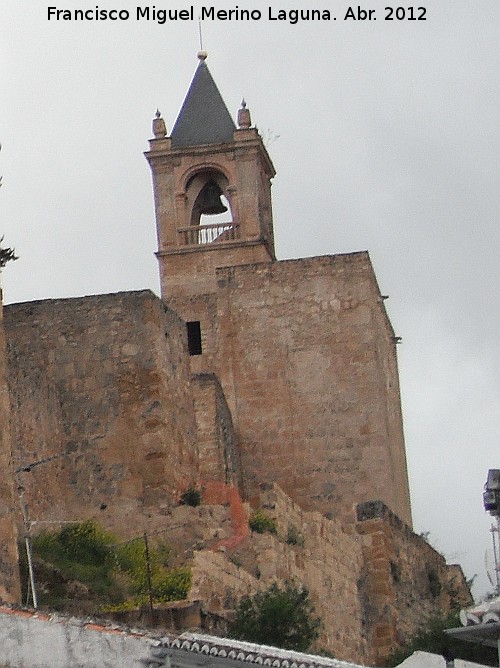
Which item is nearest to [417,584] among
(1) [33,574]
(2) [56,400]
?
(2) [56,400]

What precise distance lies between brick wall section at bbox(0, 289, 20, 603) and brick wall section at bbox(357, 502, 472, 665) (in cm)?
864

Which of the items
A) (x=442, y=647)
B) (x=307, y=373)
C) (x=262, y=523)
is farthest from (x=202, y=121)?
(x=442, y=647)

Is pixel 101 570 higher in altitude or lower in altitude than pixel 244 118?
lower

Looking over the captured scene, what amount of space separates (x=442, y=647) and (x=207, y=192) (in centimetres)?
1655

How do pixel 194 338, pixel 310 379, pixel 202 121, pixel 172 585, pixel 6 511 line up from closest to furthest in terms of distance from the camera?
1. pixel 6 511
2. pixel 172 585
3. pixel 310 379
4. pixel 194 338
5. pixel 202 121

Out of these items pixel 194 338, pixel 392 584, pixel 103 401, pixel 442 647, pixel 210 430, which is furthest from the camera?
pixel 194 338

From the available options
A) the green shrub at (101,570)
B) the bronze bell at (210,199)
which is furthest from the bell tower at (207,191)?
the green shrub at (101,570)

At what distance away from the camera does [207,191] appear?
5284 centimetres

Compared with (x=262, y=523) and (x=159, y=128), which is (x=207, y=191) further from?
(x=262, y=523)

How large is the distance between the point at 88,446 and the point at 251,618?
5.13 meters

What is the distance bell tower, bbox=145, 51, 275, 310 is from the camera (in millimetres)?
51375

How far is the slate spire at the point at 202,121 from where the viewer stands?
52.3 metres

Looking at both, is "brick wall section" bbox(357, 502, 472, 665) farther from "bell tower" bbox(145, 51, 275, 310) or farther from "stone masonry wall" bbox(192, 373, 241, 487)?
"bell tower" bbox(145, 51, 275, 310)

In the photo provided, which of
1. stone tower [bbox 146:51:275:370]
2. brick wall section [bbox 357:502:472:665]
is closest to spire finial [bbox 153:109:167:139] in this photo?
stone tower [bbox 146:51:275:370]
